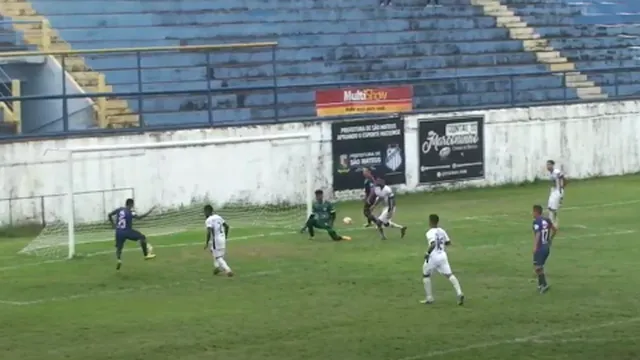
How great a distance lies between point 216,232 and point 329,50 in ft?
66.3

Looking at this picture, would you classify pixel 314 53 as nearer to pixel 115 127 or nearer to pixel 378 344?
pixel 115 127

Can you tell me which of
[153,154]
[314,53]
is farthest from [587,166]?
[153,154]

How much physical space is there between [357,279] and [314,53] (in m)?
19.9

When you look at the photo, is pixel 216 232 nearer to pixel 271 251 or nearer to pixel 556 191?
pixel 271 251

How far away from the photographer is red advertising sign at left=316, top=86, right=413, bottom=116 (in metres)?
41.4

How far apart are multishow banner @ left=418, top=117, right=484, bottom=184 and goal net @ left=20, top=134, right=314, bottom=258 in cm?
460

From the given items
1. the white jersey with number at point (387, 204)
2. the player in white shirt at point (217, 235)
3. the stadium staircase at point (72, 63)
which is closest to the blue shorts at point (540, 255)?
the player in white shirt at point (217, 235)

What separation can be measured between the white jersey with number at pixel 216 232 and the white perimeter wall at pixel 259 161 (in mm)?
9315

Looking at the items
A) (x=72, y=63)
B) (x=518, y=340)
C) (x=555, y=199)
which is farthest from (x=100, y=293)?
(x=72, y=63)

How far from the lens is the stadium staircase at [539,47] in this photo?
4997cm

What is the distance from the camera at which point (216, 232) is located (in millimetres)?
26453

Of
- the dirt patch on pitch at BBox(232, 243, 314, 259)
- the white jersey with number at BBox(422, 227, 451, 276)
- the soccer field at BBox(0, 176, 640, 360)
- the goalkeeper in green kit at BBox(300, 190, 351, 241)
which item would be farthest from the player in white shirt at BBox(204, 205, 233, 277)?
the goalkeeper in green kit at BBox(300, 190, 351, 241)

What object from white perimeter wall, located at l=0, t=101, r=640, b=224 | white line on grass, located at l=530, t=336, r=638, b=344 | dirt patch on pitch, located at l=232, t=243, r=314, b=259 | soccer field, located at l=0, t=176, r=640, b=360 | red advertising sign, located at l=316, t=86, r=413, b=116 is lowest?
white line on grass, located at l=530, t=336, r=638, b=344

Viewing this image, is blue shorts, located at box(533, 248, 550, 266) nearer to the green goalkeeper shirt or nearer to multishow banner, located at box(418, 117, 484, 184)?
the green goalkeeper shirt
